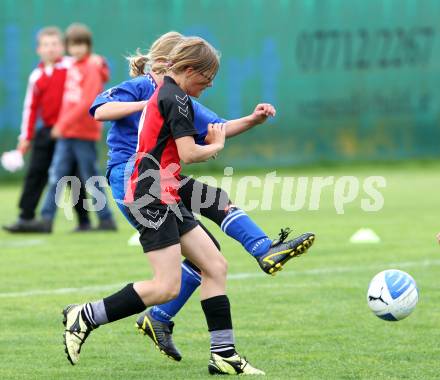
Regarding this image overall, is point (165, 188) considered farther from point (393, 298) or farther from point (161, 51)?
point (393, 298)

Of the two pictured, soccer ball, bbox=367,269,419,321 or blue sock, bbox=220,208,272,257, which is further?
soccer ball, bbox=367,269,419,321

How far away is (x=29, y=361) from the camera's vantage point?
19.5 ft

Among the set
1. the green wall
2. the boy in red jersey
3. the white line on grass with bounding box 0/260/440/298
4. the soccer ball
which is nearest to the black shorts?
the soccer ball

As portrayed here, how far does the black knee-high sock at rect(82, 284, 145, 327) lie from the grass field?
0.95 ft

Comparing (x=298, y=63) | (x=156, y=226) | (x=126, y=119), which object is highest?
(x=126, y=119)

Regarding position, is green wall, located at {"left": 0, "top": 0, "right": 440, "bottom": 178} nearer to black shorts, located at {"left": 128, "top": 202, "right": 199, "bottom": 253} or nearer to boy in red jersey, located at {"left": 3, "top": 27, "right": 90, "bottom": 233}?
boy in red jersey, located at {"left": 3, "top": 27, "right": 90, "bottom": 233}

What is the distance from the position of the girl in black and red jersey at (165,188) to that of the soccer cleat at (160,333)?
347 millimetres

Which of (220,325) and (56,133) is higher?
(220,325)

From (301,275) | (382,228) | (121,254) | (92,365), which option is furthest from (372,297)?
(382,228)

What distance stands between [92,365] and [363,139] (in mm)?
16097

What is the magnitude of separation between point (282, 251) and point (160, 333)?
0.83 m

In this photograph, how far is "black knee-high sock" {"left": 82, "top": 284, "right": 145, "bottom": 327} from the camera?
18.4 feet

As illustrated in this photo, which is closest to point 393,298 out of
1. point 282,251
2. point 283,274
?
point 282,251

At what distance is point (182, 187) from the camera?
6082 mm
